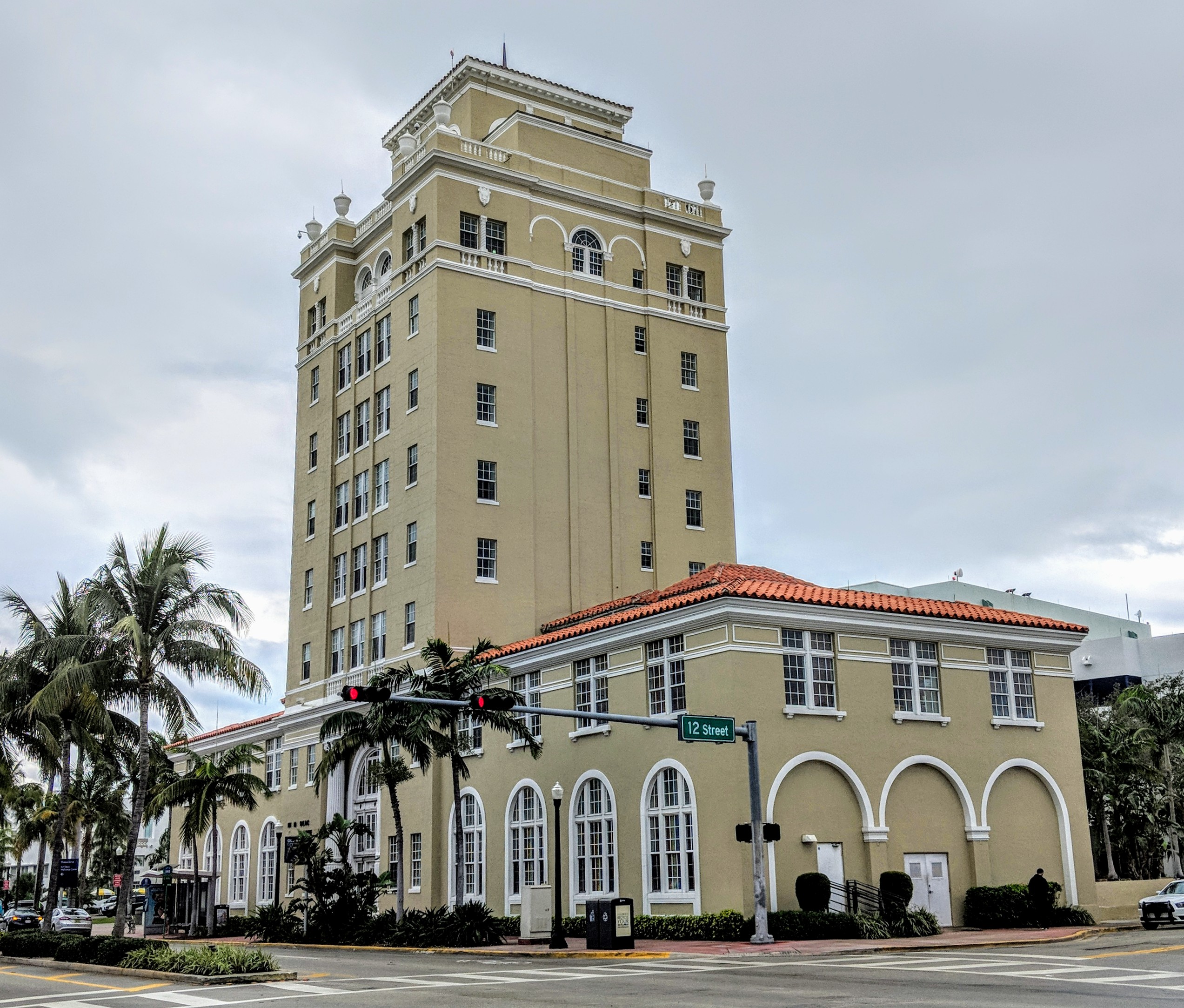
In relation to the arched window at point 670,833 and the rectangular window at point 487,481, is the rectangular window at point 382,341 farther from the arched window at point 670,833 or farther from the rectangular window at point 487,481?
the arched window at point 670,833

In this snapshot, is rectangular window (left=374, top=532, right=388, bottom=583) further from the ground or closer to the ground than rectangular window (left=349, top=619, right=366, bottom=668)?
further from the ground

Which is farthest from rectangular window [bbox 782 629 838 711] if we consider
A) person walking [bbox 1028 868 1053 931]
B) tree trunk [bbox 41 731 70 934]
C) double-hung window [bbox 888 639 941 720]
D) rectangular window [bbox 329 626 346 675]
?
rectangular window [bbox 329 626 346 675]

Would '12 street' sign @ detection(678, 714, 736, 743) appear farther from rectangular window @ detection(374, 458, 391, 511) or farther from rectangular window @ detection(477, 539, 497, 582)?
rectangular window @ detection(374, 458, 391, 511)

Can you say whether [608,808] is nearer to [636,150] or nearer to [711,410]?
[711,410]

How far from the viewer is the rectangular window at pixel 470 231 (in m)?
55.1

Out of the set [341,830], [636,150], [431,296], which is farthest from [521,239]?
[341,830]

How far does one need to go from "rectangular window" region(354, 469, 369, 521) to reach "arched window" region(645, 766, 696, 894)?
23640mm

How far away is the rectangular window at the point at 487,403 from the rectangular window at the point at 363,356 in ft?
24.4

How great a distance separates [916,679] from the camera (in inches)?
1545

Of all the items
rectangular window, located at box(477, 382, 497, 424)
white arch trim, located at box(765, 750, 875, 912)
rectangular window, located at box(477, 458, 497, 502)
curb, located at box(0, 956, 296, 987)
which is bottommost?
curb, located at box(0, 956, 296, 987)

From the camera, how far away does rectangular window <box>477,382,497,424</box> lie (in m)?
53.6

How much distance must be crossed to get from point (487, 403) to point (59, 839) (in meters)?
22.7

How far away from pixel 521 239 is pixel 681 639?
24.4m

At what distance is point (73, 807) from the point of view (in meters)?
83.1
